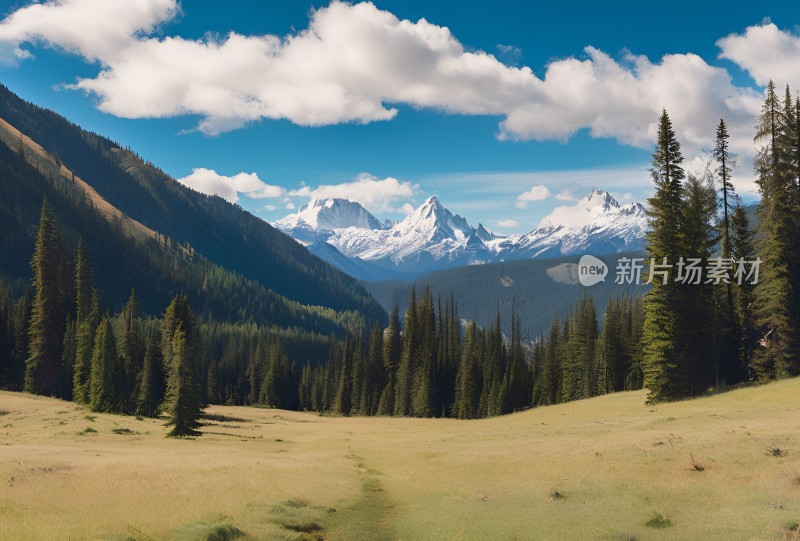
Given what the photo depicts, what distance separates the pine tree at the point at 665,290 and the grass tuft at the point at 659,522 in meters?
39.6

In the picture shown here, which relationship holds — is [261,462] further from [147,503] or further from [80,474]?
[147,503]

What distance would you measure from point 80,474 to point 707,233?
2452 inches

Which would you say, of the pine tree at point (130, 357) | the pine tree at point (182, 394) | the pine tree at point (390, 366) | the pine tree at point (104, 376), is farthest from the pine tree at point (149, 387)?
the pine tree at point (390, 366)

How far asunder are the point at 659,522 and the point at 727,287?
165 feet

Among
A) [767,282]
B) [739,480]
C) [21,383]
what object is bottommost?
[21,383]

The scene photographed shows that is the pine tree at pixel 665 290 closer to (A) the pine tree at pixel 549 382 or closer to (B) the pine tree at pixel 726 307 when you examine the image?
(B) the pine tree at pixel 726 307

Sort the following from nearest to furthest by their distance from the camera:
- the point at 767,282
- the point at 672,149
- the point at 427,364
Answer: the point at 767,282 < the point at 672,149 < the point at 427,364

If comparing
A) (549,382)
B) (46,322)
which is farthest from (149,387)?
(549,382)

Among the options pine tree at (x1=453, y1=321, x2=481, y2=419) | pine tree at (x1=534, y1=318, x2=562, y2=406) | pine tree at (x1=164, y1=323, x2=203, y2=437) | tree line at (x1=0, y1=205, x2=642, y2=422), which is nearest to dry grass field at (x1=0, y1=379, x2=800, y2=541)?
pine tree at (x1=164, y1=323, x2=203, y2=437)

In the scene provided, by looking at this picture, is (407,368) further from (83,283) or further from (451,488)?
(451,488)

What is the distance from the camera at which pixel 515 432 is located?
168 feet

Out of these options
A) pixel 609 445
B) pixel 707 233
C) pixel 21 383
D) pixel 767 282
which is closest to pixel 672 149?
pixel 707 233

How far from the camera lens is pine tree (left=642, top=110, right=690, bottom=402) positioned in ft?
184

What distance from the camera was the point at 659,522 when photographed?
1897 centimetres
